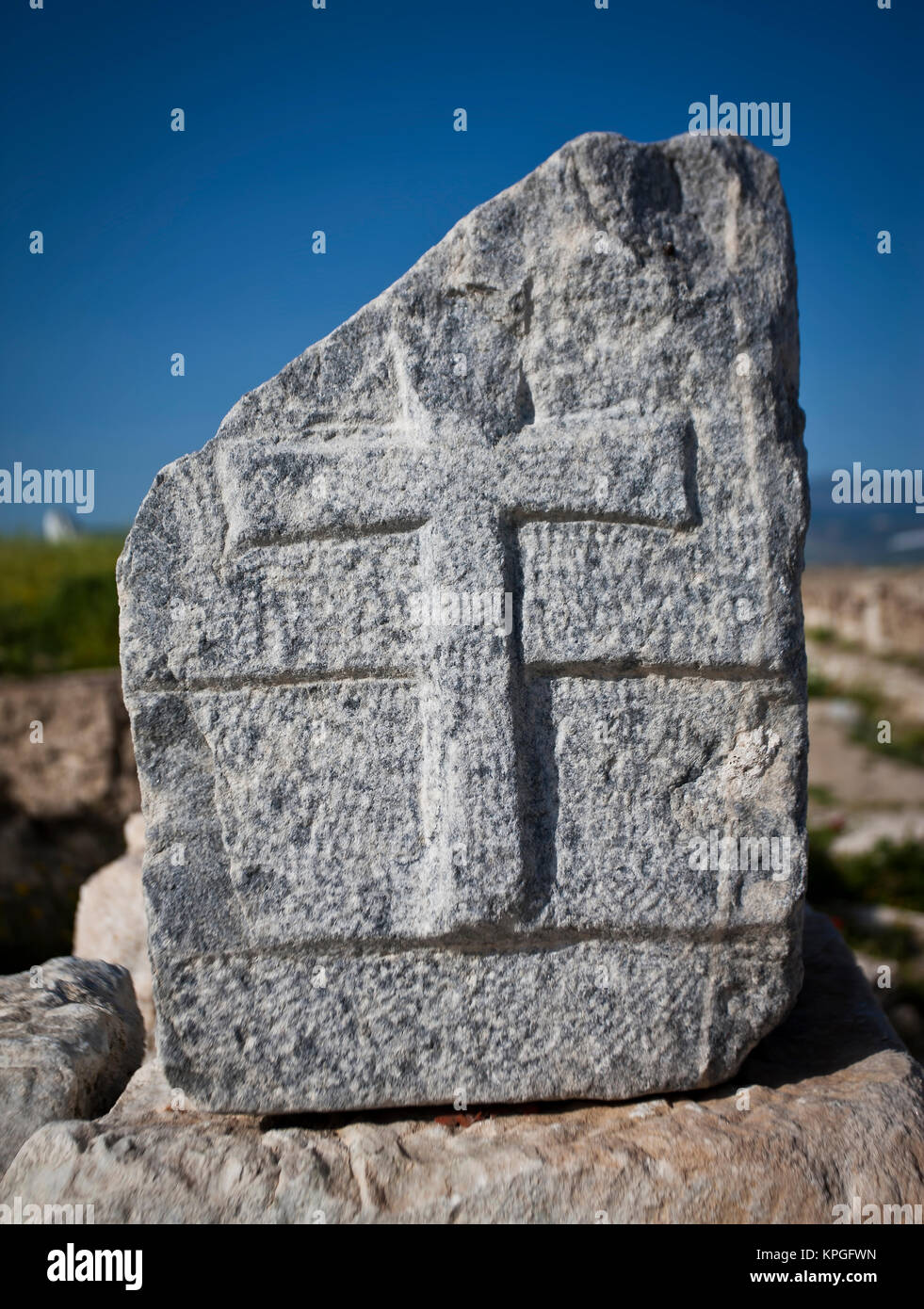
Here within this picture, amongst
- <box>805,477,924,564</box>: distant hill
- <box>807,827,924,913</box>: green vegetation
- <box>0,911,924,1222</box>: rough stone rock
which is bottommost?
<box>807,827,924,913</box>: green vegetation

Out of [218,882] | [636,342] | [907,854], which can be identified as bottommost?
[907,854]

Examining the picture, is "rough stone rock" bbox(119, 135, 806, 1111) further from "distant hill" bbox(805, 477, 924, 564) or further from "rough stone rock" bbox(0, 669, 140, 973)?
"distant hill" bbox(805, 477, 924, 564)

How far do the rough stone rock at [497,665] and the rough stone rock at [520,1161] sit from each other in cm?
7

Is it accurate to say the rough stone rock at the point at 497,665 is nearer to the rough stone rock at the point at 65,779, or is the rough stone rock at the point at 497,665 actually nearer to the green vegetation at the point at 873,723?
the rough stone rock at the point at 65,779

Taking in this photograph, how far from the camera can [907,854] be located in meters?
4.97

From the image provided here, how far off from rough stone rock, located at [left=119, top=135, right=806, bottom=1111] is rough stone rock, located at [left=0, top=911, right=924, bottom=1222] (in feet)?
0.24

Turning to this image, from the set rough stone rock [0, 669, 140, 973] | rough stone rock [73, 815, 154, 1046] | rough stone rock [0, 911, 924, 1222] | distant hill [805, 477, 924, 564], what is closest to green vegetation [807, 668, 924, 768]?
rough stone rock [0, 669, 140, 973]

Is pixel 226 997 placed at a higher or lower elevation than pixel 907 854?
higher

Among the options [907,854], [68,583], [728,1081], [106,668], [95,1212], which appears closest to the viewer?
[95,1212]

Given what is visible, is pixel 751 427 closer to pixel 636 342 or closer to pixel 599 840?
pixel 636 342

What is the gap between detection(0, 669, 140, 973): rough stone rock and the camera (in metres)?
5.11

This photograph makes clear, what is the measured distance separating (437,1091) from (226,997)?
45 centimetres

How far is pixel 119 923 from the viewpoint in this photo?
3.33 meters

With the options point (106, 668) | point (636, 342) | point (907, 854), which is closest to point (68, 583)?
point (106, 668)
